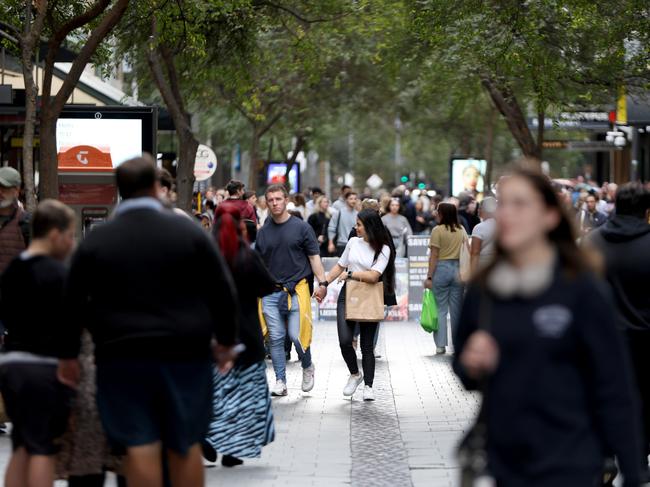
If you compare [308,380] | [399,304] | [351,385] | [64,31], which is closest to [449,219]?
[308,380]

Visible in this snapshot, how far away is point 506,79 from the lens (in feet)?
72.7

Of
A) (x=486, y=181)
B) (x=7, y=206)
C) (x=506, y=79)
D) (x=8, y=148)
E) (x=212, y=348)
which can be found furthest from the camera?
(x=486, y=181)

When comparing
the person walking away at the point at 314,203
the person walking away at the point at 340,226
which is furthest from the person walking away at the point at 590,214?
the person walking away at the point at 340,226

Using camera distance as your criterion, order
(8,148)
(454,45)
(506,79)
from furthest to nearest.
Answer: (8,148) < (506,79) < (454,45)

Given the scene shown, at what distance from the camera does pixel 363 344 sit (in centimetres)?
1222

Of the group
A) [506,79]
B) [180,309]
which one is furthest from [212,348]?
[506,79]

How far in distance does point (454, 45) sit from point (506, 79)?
2124mm

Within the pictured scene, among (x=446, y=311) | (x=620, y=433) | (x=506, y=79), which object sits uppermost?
(x=506, y=79)

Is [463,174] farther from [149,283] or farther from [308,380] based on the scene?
[149,283]

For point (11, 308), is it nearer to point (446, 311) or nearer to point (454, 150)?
point (446, 311)

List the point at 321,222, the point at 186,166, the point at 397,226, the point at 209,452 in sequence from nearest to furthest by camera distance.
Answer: the point at 209,452 → the point at 186,166 → the point at 397,226 → the point at 321,222

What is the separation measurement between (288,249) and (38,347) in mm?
6251

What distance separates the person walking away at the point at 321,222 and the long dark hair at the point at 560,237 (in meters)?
20.7

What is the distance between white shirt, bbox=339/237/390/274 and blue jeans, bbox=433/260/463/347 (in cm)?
385
